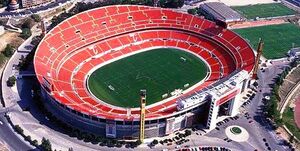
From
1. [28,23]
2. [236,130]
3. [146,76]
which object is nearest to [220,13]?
[146,76]

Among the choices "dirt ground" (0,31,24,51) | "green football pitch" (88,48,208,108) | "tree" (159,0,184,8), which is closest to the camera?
"green football pitch" (88,48,208,108)

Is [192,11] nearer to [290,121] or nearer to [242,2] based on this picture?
[242,2]

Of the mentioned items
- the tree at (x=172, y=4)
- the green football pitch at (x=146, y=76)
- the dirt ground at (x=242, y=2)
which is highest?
the tree at (x=172, y=4)

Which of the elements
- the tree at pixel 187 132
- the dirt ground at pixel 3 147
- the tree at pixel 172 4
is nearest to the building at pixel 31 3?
the tree at pixel 172 4

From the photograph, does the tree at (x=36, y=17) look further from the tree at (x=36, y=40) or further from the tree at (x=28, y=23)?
the tree at (x=36, y=40)

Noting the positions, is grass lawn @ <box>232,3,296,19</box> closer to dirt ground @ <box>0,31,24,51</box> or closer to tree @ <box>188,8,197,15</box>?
tree @ <box>188,8,197,15</box>

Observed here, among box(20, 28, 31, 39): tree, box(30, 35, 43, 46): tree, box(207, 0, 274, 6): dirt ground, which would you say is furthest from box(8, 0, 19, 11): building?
box(207, 0, 274, 6): dirt ground

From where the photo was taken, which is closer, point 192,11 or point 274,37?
point 274,37
